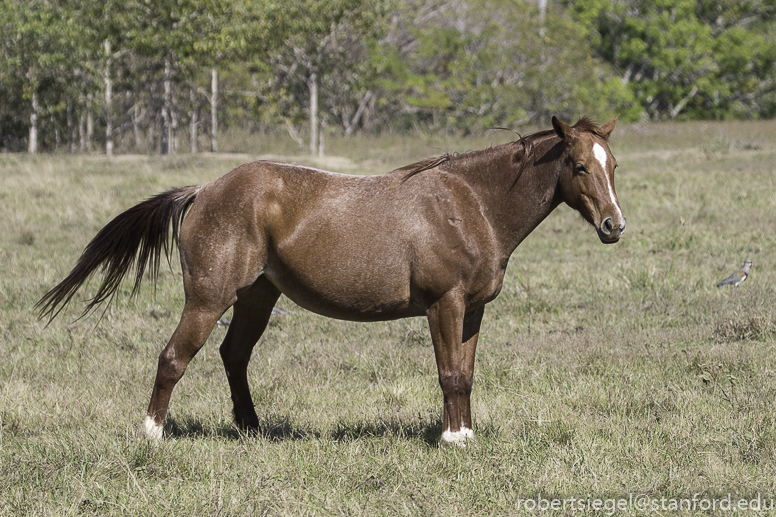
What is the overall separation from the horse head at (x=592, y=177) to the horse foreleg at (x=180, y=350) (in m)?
2.30

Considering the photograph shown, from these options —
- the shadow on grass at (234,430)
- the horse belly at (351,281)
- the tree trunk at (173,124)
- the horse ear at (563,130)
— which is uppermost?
the horse ear at (563,130)

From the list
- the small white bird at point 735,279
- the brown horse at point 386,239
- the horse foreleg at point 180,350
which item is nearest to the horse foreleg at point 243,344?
the brown horse at point 386,239

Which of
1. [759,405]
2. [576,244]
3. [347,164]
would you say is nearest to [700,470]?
[759,405]

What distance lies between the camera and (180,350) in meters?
4.78

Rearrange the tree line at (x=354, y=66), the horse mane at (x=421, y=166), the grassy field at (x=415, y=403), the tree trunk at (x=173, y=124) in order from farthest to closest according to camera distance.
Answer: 1. the tree trunk at (x=173, y=124)
2. the tree line at (x=354, y=66)
3. the horse mane at (x=421, y=166)
4. the grassy field at (x=415, y=403)

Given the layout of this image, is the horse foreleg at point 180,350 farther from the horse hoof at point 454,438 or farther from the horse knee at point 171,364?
the horse hoof at point 454,438

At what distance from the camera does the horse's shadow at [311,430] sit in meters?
5.06

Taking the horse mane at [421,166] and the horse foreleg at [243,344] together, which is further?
the horse foreleg at [243,344]

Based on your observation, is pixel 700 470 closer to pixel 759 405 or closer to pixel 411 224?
pixel 759 405

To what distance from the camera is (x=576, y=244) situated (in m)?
13.2

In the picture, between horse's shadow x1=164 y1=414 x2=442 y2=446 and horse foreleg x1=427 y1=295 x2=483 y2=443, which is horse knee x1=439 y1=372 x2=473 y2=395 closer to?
horse foreleg x1=427 y1=295 x2=483 y2=443

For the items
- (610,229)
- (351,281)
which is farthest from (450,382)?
(610,229)

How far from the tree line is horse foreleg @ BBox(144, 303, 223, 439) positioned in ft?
89.8

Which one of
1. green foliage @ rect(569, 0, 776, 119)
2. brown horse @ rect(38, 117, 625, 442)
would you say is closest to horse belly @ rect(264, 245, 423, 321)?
brown horse @ rect(38, 117, 625, 442)
